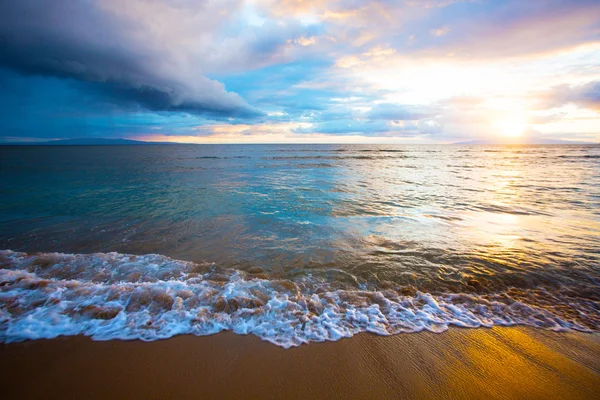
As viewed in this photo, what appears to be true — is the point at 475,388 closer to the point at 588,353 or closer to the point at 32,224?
the point at 588,353

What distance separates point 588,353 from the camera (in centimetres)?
336

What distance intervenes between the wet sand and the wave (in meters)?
0.22

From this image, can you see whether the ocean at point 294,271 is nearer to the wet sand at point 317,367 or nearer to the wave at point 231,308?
the wave at point 231,308

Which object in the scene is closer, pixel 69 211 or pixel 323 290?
pixel 323 290

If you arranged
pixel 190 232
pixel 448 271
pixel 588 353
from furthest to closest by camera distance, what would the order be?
pixel 190 232, pixel 448 271, pixel 588 353

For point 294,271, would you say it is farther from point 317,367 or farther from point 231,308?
point 317,367

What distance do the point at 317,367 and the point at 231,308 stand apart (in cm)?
184

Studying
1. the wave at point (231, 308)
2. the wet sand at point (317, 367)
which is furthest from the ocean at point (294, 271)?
the wet sand at point (317, 367)

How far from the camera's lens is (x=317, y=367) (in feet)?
10.4

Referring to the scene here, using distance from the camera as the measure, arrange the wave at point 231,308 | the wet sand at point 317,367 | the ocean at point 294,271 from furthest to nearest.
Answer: the ocean at point 294,271 < the wave at point 231,308 < the wet sand at point 317,367

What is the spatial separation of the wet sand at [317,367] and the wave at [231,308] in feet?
0.71

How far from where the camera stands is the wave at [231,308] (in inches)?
150

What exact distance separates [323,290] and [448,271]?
302cm

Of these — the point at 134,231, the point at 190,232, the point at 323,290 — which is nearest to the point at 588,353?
the point at 323,290
